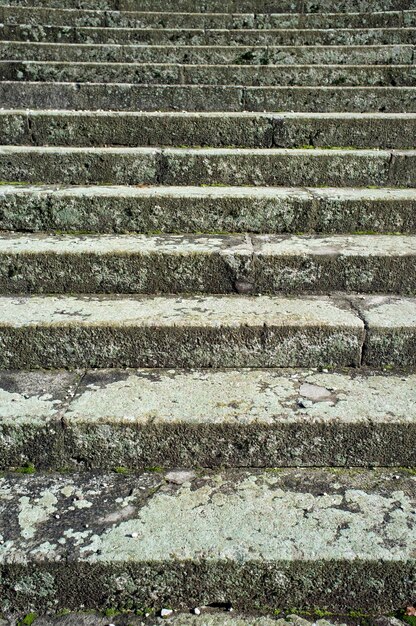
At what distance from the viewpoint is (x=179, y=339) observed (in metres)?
2.38

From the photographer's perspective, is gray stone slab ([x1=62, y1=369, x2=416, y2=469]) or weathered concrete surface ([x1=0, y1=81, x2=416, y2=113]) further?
weathered concrete surface ([x1=0, y1=81, x2=416, y2=113])

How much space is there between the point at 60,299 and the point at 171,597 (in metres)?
1.50

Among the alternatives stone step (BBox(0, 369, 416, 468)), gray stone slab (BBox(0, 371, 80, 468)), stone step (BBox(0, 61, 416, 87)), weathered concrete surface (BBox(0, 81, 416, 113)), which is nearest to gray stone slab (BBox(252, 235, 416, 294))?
stone step (BBox(0, 369, 416, 468))

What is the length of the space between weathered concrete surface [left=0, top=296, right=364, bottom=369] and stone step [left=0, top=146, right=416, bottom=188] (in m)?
1.36

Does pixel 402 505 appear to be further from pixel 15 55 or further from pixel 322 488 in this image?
pixel 15 55

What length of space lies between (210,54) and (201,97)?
0.84 meters

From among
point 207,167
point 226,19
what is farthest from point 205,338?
point 226,19

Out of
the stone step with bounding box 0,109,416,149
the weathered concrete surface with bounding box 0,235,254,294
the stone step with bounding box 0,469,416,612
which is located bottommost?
the stone step with bounding box 0,469,416,612

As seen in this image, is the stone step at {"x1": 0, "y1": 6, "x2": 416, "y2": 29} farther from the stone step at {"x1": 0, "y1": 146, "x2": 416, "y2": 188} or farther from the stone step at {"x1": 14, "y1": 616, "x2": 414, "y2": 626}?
the stone step at {"x1": 14, "y1": 616, "x2": 414, "y2": 626}

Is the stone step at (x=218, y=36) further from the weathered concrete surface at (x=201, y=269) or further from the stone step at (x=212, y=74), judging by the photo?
the weathered concrete surface at (x=201, y=269)

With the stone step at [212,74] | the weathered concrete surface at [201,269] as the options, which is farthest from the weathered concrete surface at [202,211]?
the stone step at [212,74]

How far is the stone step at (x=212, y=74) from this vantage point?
4797mm

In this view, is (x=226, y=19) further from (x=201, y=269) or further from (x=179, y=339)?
(x=179, y=339)

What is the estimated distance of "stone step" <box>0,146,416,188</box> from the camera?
3.47 meters
